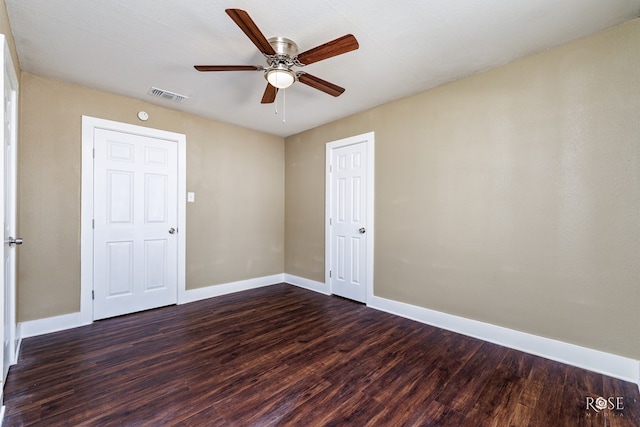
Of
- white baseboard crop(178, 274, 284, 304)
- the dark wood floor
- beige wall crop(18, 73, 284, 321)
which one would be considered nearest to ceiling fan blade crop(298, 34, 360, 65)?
the dark wood floor

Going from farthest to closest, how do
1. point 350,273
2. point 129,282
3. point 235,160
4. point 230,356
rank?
point 235,160
point 350,273
point 129,282
point 230,356

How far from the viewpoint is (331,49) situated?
74.3 inches

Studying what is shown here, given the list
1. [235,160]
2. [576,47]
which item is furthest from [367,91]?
[235,160]

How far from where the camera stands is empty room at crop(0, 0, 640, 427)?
187 cm

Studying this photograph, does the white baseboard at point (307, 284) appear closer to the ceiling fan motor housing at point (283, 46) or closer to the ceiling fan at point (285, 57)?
Result: the ceiling fan at point (285, 57)

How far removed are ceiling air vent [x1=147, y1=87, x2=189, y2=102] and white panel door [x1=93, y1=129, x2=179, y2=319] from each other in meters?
0.56

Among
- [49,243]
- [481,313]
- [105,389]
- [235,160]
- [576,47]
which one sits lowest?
[105,389]

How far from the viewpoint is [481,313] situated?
2691 mm

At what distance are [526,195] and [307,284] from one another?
3.11m

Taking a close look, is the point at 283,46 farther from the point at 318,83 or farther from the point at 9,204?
the point at 9,204

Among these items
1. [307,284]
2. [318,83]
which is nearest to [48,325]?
[307,284]

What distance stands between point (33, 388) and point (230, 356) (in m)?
1.26

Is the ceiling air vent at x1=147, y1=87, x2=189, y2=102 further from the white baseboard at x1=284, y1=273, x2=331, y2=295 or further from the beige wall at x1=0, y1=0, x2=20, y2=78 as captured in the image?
the white baseboard at x1=284, y1=273, x2=331, y2=295

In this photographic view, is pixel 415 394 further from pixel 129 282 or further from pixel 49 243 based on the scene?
pixel 49 243
